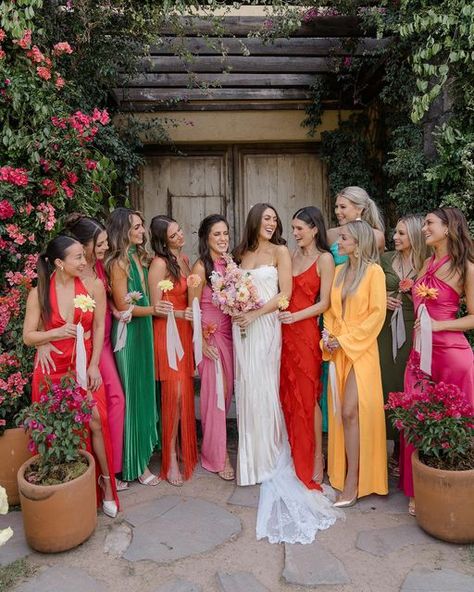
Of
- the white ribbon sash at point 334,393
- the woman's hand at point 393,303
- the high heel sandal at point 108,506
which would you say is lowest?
the high heel sandal at point 108,506

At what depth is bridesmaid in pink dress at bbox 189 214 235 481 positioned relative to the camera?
4195 millimetres

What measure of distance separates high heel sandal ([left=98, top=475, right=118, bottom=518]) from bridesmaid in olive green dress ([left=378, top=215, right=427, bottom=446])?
7.23ft

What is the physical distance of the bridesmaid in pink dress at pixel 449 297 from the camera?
11.7ft

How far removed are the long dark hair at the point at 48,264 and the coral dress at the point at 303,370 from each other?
1623mm

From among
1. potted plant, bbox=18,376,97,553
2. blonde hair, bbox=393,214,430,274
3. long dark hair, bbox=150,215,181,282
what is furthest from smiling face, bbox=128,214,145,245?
blonde hair, bbox=393,214,430,274

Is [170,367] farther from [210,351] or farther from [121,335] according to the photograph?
[121,335]

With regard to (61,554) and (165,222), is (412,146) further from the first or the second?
(61,554)

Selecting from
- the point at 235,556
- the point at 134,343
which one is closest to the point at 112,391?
the point at 134,343

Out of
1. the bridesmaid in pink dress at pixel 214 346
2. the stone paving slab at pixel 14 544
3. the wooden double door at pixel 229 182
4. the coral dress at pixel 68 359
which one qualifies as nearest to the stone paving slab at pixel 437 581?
the bridesmaid in pink dress at pixel 214 346

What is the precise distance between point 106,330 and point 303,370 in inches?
57.5

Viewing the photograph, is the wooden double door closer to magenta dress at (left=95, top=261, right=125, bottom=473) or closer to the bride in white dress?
the bride in white dress

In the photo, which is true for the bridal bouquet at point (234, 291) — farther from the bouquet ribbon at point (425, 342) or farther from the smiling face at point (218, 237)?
the bouquet ribbon at point (425, 342)

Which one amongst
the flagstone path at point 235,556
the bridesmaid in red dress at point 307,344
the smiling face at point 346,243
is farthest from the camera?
the bridesmaid in red dress at point 307,344

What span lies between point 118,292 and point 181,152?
3809mm
